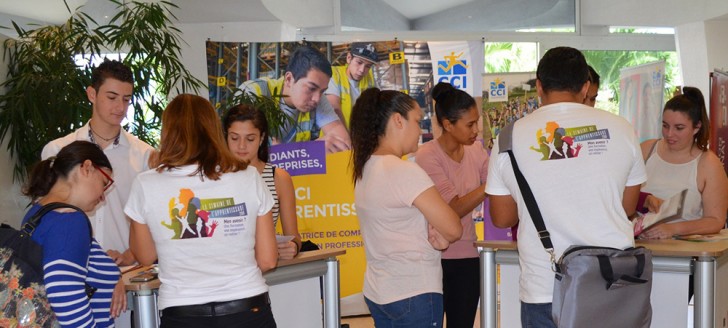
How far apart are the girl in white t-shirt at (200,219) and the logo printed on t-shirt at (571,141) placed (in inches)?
34.8

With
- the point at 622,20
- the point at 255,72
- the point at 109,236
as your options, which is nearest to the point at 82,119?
the point at 109,236

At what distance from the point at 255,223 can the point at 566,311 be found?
996 millimetres

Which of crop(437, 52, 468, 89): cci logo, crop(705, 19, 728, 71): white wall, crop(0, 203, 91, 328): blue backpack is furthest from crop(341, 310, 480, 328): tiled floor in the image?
crop(0, 203, 91, 328): blue backpack

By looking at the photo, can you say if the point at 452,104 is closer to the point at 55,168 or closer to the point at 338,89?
the point at 55,168

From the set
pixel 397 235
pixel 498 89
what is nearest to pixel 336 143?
pixel 498 89

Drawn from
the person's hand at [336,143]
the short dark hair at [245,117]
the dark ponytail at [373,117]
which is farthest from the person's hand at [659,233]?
the person's hand at [336,143]

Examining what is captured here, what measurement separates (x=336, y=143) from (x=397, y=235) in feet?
11.6

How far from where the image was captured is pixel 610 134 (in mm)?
2447

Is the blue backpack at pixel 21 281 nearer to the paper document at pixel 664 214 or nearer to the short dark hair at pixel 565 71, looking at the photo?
the short dark hair at pixel 565 71

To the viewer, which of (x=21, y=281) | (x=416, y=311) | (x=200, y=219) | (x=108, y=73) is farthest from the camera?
(x=108, y=73)

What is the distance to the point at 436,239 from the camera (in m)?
2.70

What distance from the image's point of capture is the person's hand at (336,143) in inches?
243

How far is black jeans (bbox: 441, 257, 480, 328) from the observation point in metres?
3.47

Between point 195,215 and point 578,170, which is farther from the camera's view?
point 578,170
